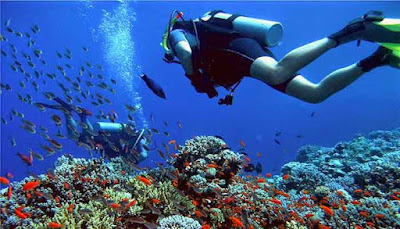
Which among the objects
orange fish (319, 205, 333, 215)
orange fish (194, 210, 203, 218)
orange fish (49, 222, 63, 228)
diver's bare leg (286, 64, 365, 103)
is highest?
diver's bare leg (286, 64, 365, 103)

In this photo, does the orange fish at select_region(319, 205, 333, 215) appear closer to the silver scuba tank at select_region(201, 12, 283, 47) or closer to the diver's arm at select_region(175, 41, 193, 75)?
the silver scuba tank at select_region(201, 12, 283, 47)

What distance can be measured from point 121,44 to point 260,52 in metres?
70.7

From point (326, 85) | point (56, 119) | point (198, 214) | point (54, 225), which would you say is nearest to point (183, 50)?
point (326, 85)

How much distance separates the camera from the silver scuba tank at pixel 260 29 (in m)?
4.84

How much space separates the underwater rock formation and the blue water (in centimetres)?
2501

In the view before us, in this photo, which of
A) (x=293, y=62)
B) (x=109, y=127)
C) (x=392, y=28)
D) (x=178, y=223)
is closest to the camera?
(x=392, y=28)

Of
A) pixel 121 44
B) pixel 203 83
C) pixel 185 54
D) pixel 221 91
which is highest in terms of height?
pixel 221 91

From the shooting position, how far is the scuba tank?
11727mm

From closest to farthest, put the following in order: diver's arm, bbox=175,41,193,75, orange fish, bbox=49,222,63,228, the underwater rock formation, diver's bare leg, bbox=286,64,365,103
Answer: diver's bare leg, bbox=286,64,365,103
orange fish, bbox=49,222,63,228
diver's arm, bbox=175,41,193,75
the underwater rock formation

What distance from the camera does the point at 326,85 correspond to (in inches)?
159

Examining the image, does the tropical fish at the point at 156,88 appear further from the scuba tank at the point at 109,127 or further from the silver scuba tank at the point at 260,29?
the scuba tank at the point at 109,127

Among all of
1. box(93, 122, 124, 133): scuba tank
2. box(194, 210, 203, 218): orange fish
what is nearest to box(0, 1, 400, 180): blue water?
box(93, 122, 124, 133): scuba tank

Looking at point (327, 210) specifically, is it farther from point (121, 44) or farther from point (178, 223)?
point (121, 44)

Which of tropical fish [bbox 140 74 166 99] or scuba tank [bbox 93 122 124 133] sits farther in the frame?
scuba tank [bbox 93 122 124 133]
